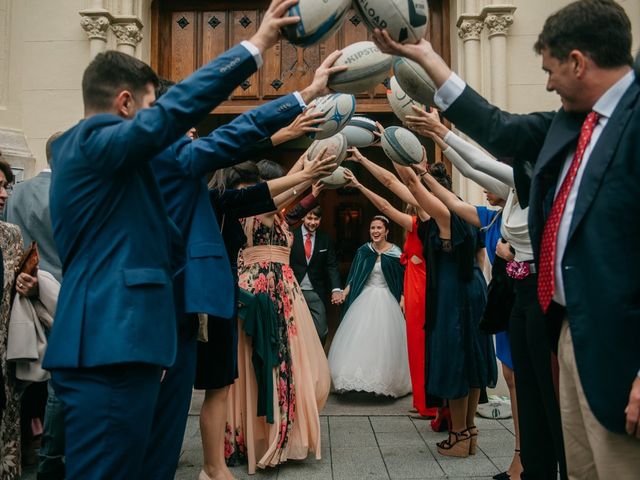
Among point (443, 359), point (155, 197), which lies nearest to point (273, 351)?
point (443, 359)

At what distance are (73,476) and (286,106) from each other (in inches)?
64.5

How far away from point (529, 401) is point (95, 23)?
18.8ft

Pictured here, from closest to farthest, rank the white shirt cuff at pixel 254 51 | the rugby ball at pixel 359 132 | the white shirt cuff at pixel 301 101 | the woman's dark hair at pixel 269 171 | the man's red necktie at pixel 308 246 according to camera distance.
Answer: the white shirt cuff at pixel 254 51 → the white shirt cuff at pixel 301 101 → the rugby ball at pixel 359 132 → the woman's dark hair at pixel 269 171 → the man's red necktie at pixel 308 246

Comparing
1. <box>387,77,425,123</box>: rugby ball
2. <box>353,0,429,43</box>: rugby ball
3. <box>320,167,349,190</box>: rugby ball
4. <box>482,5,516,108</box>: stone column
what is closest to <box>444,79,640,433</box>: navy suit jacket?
<box>353,0,429,43</box>: rugby ball

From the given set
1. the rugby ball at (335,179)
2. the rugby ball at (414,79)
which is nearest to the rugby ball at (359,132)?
the rugby ball at (335,179)

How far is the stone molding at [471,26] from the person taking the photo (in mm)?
6234

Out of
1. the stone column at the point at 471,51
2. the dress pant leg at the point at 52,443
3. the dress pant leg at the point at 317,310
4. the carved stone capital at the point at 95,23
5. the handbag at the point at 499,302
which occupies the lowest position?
the dress pant leg at the point at 52,443

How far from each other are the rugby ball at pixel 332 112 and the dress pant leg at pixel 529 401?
1.35m

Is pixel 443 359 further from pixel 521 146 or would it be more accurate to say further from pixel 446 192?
pixel 521 146

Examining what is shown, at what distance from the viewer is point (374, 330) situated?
642 cm

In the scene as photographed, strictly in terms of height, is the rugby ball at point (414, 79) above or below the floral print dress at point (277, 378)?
above

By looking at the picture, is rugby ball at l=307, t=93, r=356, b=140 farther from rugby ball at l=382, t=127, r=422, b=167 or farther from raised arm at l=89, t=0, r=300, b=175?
raised arm at l=89, t=0, r=300, b=175

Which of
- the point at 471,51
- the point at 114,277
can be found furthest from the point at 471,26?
the point at 114,277

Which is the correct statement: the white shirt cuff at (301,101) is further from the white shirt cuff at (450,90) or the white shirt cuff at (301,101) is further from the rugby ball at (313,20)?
the white shirt cuff at (450,90)
